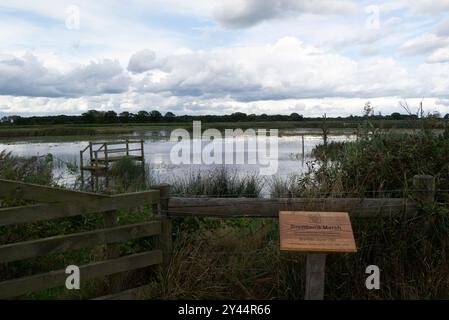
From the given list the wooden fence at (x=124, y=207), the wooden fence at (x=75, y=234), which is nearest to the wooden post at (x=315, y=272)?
the wooden fence at (x=124, y=207)

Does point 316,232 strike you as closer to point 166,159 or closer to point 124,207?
point 124,207

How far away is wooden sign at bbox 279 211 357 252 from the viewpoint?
12.5ft

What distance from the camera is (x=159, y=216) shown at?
4879 millimetres

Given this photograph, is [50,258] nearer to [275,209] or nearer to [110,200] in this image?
[110,200]

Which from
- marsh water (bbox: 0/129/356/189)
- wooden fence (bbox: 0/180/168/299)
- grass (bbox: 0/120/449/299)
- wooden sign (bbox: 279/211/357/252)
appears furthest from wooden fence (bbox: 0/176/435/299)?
marsh water (bbox: 0/129/356/189)

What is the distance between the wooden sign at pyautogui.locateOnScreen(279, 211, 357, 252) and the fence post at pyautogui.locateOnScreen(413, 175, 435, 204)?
1066mm

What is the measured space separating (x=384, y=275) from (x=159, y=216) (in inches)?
91.5

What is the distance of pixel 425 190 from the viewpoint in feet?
15.6

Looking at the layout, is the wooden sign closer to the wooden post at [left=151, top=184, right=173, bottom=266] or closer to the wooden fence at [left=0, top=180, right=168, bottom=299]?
the wooden post at [left=151, top=184, right=173, bottom=266]

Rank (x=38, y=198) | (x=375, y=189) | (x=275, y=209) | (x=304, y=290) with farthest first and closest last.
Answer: (x=375, y=189) < (x=275, y=209) < (x=304, y=290) < (x=38, y=198)

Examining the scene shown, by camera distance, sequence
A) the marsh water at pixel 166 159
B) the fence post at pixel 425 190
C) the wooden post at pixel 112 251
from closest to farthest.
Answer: the wooden post at pixel 112 251, the fence post at pixel 425 190, the marsh water at pixel 166 159

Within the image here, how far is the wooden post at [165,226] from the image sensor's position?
15.9 feet

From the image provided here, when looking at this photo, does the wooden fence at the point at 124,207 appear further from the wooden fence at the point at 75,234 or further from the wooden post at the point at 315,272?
the wooden post at the point at 315,272
